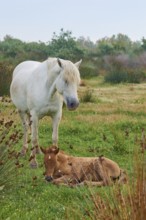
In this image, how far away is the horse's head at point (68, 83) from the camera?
27.0 feet

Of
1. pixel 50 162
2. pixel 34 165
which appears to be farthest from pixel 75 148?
pixel 50 162

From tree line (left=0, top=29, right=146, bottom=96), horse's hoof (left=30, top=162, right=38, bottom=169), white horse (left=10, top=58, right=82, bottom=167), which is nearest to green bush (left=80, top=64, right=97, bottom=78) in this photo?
tree line (left=0, top=29, right=146, bottom=96)

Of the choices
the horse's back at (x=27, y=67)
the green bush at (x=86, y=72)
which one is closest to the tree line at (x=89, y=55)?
the green bush at (x=86, y=72)

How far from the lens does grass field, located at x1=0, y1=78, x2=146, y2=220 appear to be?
572 cm

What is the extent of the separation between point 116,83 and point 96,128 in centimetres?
1543

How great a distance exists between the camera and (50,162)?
7.12 meters

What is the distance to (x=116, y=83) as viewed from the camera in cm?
2719

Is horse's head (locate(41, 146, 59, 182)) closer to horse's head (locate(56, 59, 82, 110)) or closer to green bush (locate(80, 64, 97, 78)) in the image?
horse's head (locate(56, 59, 82, 110))

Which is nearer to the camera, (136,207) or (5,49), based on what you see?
(136,207)

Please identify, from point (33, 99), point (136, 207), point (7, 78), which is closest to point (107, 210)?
point (136, 207)

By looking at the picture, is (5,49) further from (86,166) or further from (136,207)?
(136,207)

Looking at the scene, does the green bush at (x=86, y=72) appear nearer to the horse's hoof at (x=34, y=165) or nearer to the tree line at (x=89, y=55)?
the tree line at (x=89, y=55)

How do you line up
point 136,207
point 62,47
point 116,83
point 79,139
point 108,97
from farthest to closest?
1. point 62,47
2. point 116,83
3. point 108,97
4. point 79,139
5. point 136,207

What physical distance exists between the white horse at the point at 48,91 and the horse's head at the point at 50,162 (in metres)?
1.15
